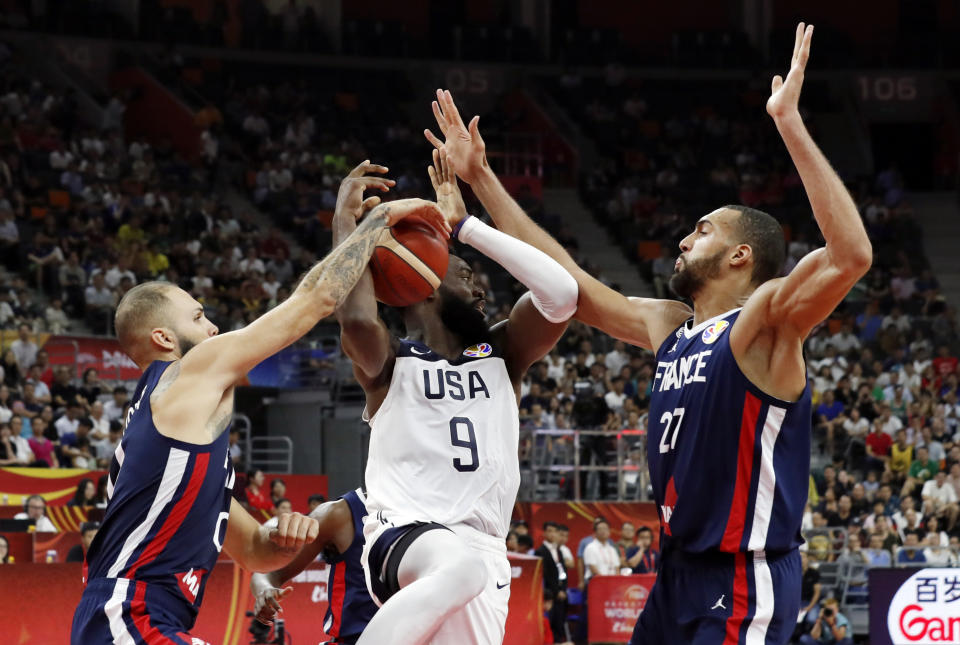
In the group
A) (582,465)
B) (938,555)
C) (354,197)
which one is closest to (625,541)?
(582,465)

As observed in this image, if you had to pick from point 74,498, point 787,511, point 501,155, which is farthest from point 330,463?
point 787,511

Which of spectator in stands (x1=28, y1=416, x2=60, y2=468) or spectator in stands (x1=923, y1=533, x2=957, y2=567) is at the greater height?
spectator in stands (x1=28, y1=416, x2=60, y2=468)

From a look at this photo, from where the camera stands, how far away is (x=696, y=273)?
494 centimetres

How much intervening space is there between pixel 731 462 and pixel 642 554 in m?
10.5

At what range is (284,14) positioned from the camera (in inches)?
1129

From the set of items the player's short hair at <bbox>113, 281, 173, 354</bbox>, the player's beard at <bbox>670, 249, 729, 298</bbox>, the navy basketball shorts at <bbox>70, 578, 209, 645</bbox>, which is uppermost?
the player's beard at <bbox>670, 249, 729, 298</bbox>

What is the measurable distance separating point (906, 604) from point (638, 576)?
Answer: 2810 mm

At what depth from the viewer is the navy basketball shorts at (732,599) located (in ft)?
14.6

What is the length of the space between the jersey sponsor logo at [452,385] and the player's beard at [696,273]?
36.1 inches

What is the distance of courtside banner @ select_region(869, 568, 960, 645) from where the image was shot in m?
12.3

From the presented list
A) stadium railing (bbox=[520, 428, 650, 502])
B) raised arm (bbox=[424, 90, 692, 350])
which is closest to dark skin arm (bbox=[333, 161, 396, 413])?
raised arm (bbox=[424, 90, 692, 350])

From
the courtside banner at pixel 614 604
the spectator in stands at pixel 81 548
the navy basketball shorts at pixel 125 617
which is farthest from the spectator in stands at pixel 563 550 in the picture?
the navy basketball shorts at pixel 125 617

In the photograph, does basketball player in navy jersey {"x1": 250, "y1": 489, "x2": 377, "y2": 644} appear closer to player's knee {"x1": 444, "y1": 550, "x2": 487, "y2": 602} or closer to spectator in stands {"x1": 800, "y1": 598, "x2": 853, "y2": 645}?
player's knee {"x1": 444, "y1": 550, "x2": 487, "y2": 602}

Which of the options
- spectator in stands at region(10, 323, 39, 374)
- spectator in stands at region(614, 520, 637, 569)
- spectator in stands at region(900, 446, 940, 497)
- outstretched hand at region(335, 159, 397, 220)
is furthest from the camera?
spectator in stands at region(900, 446, 940, 497)
